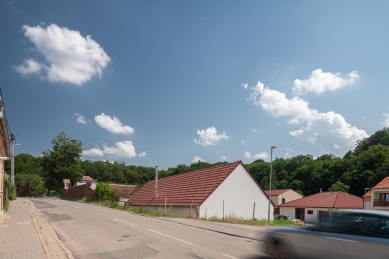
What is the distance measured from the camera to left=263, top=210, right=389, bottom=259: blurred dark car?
6359mm

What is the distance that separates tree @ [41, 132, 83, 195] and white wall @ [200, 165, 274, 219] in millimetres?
44473

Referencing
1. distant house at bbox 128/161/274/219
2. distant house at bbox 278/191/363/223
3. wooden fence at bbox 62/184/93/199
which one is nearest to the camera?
distant house at bbox 128/161/274/219

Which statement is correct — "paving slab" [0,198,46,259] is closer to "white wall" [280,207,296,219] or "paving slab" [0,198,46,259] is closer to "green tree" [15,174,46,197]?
"white wall" [280,207,296,219]

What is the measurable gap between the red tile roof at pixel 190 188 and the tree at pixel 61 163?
30777 millimetres

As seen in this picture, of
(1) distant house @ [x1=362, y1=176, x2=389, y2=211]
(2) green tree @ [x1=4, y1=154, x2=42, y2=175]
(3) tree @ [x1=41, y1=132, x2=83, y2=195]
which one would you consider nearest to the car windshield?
(1) distant house @ [x1=362, y1=176, x2=389, y2=211]

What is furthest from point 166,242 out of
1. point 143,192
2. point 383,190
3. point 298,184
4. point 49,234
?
point 298,184

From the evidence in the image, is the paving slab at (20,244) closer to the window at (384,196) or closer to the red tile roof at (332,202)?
the red tile roof at (332,202)

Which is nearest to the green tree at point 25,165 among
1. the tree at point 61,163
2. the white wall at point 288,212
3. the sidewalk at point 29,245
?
the tree at point 61,163

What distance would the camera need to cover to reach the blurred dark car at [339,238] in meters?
6.36

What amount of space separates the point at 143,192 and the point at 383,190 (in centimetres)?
3213

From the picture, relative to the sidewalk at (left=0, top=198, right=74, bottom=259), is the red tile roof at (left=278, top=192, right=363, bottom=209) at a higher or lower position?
lower

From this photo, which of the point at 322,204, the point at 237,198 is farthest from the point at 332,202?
the point at 237,198

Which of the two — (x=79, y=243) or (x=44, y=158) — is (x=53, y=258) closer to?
(x=79, y=243)

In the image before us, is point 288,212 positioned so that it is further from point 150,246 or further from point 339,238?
point 339,238
